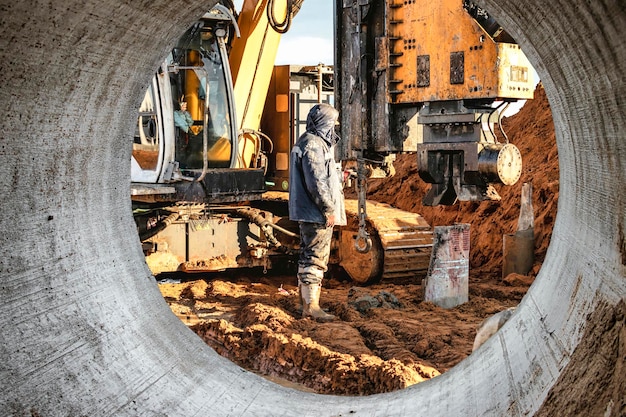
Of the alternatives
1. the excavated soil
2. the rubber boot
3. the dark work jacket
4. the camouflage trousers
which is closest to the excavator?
the excavated soil

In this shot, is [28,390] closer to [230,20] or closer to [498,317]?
[498,317]

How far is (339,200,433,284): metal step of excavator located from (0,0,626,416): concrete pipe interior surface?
5.95 m

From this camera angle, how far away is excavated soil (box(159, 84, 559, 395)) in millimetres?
5918

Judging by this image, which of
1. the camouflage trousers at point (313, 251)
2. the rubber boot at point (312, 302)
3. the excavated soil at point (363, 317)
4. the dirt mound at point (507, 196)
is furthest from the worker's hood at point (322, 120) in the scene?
the dirt mound at point (507, 196)

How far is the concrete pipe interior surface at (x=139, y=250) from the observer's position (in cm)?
221

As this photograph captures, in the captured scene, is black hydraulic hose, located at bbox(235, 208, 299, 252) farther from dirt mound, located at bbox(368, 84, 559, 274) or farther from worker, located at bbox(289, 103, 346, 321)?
dirt mound, located at bbox(368, 84, 559, 274)

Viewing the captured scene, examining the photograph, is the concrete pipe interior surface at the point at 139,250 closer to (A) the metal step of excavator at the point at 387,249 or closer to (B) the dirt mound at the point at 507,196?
(A) the metal step of excavator at the point at 387,249

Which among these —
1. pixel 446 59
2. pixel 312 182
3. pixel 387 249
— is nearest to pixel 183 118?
pixel 312 182

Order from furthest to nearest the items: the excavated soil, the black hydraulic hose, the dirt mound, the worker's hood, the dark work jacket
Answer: the dirt mound, the black hydraulic hose, the worker's hood, the dark work jacket, the excavated soil

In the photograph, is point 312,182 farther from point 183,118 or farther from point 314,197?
point 183,118

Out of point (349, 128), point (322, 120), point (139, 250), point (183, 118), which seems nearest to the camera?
point (139, 250)

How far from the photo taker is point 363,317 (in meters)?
7.77

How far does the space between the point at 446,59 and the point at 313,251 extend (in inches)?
98.2

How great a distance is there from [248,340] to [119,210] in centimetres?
362
